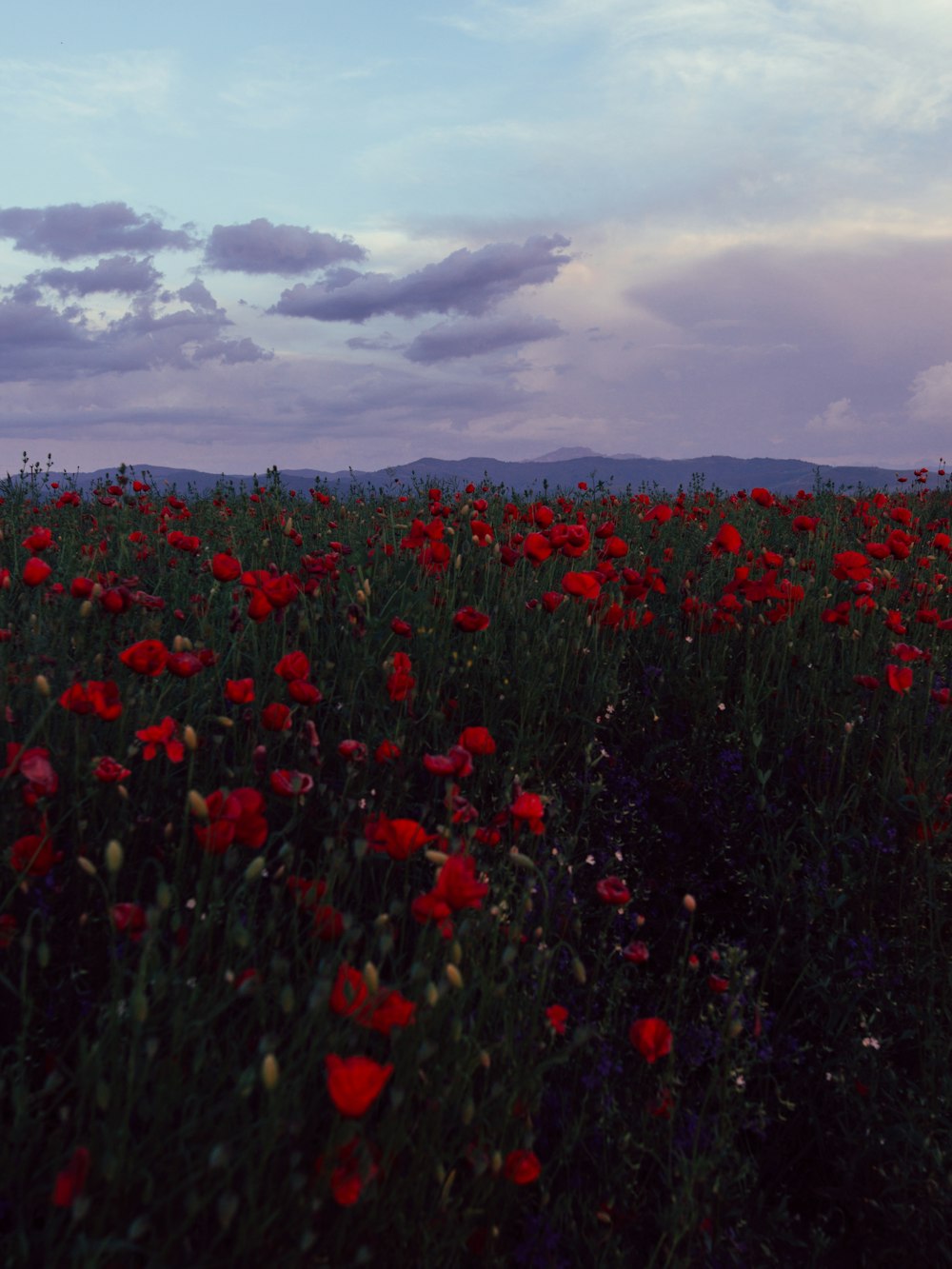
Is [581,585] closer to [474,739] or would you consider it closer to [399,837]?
[474,739]

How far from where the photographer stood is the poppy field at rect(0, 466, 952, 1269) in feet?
5.02

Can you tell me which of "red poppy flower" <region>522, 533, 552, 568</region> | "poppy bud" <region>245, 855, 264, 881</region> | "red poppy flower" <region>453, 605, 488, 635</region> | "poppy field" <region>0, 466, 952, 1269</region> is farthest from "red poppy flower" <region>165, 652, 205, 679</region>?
"red poppy flower" <region>522, 533, 552, 568</region>

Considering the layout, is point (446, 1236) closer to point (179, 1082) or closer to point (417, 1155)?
point (417, 1155)

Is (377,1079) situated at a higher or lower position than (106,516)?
lower

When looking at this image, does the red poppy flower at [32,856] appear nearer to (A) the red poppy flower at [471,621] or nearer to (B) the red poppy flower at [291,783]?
(B) the red poppy flower at [291,783]

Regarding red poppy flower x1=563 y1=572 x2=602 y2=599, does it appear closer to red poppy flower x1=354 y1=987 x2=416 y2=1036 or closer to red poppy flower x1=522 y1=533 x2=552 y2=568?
red poppy flower x1=522 y1=533 x2=552 y2=568

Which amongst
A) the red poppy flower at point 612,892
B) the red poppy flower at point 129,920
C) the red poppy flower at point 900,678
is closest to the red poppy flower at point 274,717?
the red poppy flower at point 129,920

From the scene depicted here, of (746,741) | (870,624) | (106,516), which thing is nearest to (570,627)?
(746,741)

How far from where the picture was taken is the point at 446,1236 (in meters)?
1.61

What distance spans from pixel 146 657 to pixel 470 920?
968mm

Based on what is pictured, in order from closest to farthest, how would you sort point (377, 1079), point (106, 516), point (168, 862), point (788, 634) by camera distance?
1. point (377, 1079)
2. point (168, 862)
3. point (788, 634)
4. point (106, 516)

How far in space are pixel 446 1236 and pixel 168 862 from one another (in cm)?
105

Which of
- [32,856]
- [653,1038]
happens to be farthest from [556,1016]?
[32,856]

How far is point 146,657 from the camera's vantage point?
2.15 metres
